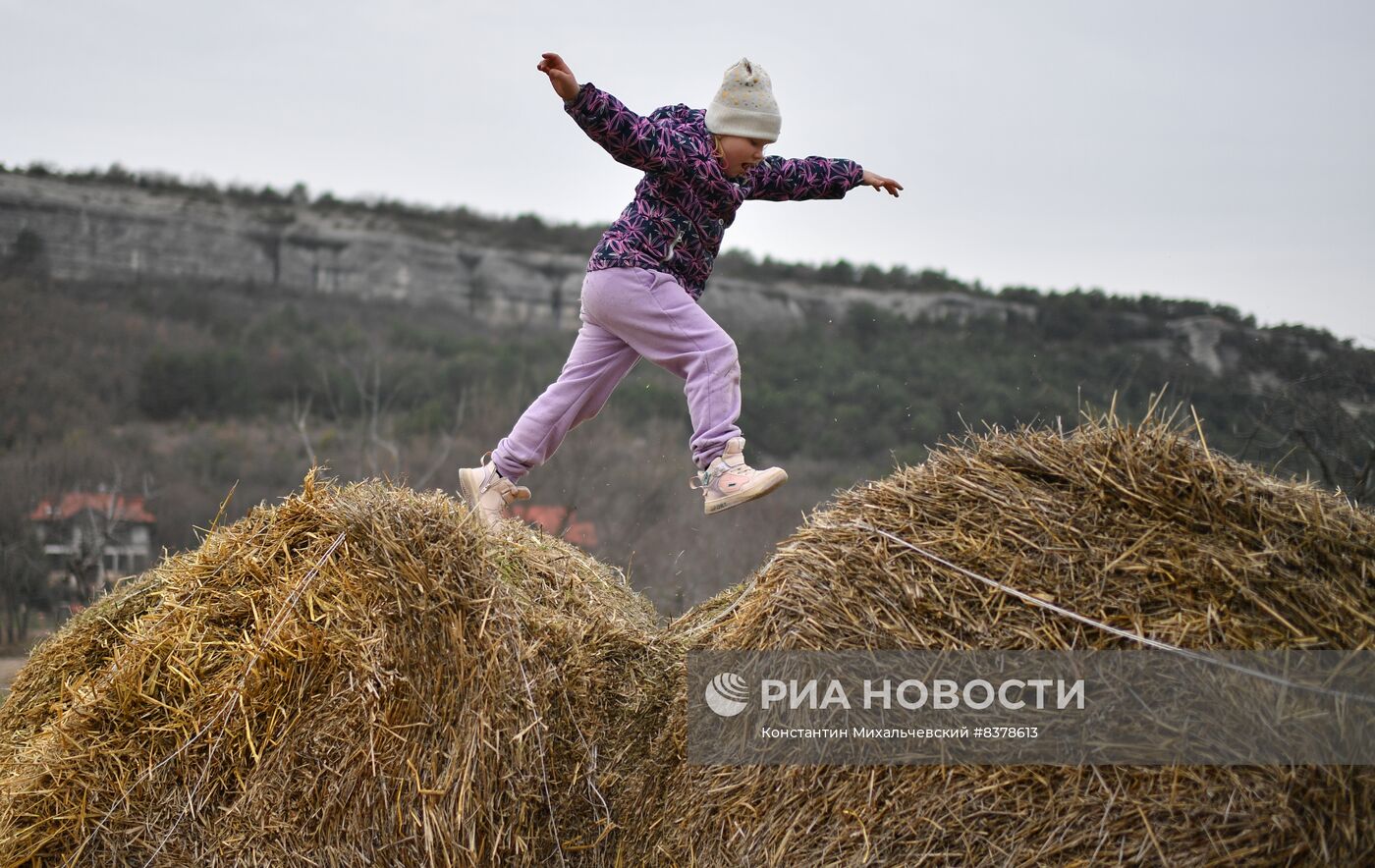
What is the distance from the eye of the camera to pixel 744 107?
16.3ft

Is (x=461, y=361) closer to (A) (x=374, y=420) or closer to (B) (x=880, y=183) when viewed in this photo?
(A) (x=374, y=420)

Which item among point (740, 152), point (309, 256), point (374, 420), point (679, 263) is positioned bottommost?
point (374, 420)

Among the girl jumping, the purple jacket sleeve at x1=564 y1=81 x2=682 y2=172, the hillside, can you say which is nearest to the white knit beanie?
the girl jumping

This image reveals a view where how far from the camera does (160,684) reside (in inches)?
155

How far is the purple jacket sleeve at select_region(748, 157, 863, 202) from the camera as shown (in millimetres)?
5301

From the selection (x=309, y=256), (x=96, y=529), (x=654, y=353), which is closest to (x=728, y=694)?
(x=654, y=353)

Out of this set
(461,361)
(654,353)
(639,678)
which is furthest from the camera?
(461,361)

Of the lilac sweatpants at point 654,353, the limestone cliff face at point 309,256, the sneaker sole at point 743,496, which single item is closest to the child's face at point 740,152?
the lilac sweatpants at point 654,353

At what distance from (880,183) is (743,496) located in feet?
5.91

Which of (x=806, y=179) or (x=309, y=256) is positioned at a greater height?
(x=806, y=179)

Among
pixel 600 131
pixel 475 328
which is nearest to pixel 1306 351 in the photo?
pixel 600 131

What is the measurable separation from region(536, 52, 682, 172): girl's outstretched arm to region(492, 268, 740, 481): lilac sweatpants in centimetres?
47

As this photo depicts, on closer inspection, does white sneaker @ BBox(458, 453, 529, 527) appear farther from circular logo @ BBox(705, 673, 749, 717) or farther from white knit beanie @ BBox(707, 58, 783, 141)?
circular logo @ BBox(705, 673, 749, 717)

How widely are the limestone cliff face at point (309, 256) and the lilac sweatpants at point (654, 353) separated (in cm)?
3927
